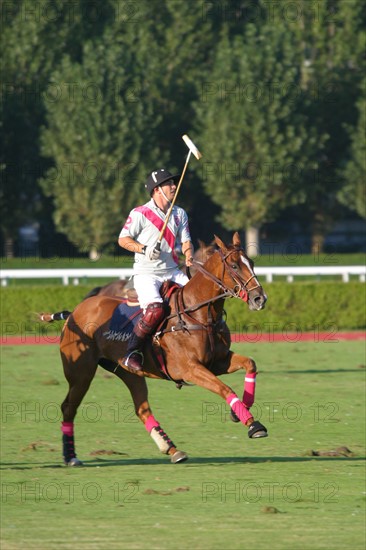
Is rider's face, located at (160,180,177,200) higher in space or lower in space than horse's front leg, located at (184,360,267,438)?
higher

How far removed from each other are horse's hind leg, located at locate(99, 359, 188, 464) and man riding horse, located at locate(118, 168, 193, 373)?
1.94ft

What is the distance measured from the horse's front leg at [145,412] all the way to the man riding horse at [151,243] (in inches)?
23.3

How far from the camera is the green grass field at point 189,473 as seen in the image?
27.8ft

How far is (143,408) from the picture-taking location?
11.5 meters

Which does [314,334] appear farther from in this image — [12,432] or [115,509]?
[115,509]

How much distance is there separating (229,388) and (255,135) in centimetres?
3572

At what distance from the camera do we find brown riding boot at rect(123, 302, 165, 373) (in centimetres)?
1093

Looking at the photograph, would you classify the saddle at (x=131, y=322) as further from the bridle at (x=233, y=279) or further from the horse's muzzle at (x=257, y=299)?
the horse's muzzle at (x=257, y=299)

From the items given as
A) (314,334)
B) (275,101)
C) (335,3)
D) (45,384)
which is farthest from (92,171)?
(45,384)

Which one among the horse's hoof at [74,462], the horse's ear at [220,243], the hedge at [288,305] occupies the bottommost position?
the hedge at [288,305]

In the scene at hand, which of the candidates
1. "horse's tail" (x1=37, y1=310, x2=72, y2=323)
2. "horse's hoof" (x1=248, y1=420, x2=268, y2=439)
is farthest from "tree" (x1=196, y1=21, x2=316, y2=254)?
"horse's hoof" (x1=248, y1=420, x2=268, y2=439)

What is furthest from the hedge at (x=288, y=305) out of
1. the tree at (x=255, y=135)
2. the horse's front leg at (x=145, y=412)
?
the tree at (x=255, y=135)

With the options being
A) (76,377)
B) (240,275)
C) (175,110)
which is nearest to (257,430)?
(240,275)

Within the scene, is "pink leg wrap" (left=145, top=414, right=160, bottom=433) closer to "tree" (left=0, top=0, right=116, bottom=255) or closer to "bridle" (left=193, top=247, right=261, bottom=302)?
"bridle" (left=193, top=247, right=261, bottom=302)
